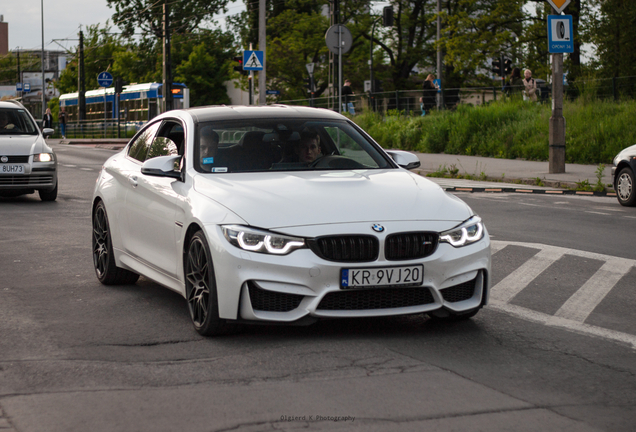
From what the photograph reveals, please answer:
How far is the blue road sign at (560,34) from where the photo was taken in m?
17.8

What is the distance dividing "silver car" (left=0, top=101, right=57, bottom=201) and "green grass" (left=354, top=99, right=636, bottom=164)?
12.4 meters

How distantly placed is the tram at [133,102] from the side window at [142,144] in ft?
102

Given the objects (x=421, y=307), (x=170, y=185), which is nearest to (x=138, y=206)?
(x=170, y=185)

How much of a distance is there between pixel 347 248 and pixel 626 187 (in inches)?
365

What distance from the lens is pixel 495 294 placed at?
7.00m

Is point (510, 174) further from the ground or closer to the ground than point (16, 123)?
closer to the ground

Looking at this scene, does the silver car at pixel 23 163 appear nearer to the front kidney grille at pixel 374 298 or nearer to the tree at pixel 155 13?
the front kidney grille at pixel 374 298

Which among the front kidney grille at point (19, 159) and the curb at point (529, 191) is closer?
the front kidney grille at point (19, 159)

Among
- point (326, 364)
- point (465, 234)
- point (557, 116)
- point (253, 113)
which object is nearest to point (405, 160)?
point (253, 113)

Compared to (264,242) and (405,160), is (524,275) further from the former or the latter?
(264,242)

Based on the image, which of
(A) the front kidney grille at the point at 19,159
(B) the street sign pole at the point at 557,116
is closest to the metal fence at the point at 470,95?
(B) the street sign pole at the point at 557,116

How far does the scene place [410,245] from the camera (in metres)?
5.41

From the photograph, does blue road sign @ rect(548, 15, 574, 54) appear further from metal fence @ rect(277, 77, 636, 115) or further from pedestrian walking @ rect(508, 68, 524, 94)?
pedestrian walking @ rect(508, 68, 524, 94)

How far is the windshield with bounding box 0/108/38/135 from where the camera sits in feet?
52.2
